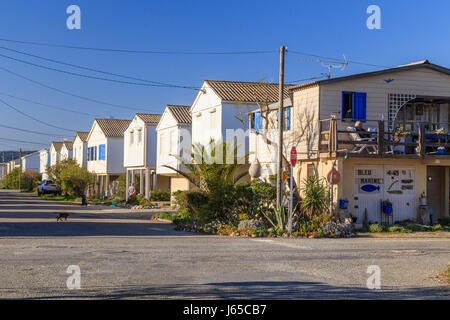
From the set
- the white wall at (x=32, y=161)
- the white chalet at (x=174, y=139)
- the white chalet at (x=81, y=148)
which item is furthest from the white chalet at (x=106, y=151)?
the white wall at (x=32, y=161)

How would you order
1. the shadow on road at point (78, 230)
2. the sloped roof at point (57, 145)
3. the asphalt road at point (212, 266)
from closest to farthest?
the asphalt road at point (212, 266), the shadow on road at point (78, 230), the sloped roof at point (57, 145)

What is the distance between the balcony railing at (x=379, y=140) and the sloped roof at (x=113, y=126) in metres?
30.0

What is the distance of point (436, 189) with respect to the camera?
24750 millimetres

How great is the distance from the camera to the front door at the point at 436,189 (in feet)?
80.7

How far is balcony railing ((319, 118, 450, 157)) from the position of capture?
21625 millimetres

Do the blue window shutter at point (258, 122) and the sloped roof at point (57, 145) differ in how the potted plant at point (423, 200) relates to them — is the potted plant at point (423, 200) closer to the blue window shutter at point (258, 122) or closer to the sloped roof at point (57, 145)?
the blue window shutter at point (258, 122)

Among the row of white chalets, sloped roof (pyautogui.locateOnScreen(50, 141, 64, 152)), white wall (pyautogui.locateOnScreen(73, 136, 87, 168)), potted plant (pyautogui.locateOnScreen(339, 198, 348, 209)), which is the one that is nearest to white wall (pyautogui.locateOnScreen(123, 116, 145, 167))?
the row of white chalets

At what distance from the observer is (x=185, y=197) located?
2645 centimetres

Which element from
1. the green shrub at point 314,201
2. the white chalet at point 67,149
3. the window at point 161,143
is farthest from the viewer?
the white chalet at point 67,149

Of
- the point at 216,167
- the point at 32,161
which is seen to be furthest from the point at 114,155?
the point at 32,161

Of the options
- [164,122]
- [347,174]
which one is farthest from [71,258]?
[164,122]

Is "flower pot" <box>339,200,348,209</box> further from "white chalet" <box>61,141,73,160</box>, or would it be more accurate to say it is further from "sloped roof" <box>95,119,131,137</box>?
"white chalet" <box>61,141,73,160</box>
